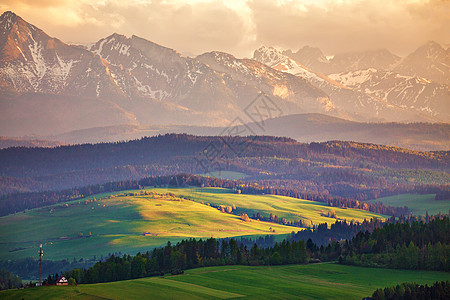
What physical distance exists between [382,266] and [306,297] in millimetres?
44557

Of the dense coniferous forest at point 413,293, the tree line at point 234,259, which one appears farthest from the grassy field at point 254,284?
the tree line at point 234,259

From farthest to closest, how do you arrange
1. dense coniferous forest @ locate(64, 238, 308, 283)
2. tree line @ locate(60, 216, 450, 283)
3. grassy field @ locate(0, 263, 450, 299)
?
1. tree line @ locate(60, 216, 450, 283)
2. dense coniferous forest @ locate(64, 238, 308, 283)
3. grassy field @ locate(0, 263, 450, 299)

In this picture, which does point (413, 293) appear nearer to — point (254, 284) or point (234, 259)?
point (254, 284)

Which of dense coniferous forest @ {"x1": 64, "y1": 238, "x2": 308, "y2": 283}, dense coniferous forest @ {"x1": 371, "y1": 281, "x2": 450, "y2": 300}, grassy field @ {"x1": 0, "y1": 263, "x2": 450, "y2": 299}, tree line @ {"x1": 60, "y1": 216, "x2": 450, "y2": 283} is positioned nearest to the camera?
grassy field @ {"x1": 0, "y1": 263, "x2": 450, "y2": 299}

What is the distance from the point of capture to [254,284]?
160375 mm

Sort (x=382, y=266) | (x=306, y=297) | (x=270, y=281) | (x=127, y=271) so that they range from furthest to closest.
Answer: (x=382, y=266) → (x=127, y=271) → (x=270, y=281) → (x=306, y=297)

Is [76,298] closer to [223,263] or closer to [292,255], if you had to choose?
[223,263]

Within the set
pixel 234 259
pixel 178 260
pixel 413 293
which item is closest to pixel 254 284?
pixel 178 260

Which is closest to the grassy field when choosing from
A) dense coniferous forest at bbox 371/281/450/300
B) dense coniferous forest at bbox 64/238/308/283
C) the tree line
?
dense coniferous forest at bbox 371/281/450/300

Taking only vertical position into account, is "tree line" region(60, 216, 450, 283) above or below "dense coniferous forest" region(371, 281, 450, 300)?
above

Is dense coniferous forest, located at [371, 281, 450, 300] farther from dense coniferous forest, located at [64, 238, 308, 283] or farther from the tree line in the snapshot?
dense coniferous forest, located at [64, 238, 308, 283]

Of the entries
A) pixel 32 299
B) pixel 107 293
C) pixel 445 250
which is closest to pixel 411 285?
pixel 445 250

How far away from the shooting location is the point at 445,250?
186000 millimetres

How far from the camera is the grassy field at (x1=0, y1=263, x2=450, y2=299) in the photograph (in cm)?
14300
